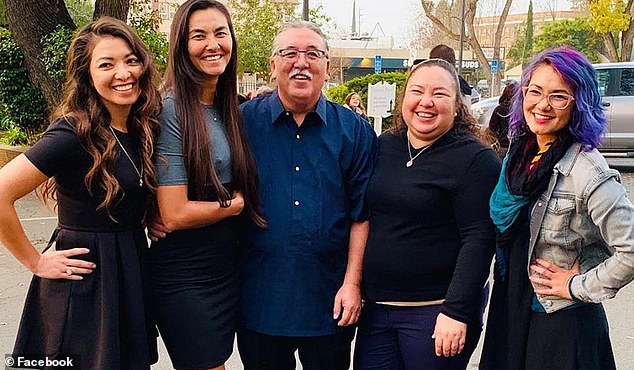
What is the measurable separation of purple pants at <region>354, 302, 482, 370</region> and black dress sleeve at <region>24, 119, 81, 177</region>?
1.41 m

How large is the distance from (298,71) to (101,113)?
854 millimetres

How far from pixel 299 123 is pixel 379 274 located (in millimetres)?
765

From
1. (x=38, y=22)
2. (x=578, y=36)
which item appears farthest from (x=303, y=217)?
(x=578, y=36)

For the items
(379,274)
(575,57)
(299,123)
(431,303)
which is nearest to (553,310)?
(431,303)

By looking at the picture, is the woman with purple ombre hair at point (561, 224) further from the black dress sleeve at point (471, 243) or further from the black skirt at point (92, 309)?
the black skirt at point (92, 309)

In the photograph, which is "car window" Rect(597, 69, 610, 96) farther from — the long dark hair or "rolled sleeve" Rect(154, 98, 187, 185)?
"rolled sleeve" Rect(154, 98, 187, 185)

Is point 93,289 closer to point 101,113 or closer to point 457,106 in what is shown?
point 101,113

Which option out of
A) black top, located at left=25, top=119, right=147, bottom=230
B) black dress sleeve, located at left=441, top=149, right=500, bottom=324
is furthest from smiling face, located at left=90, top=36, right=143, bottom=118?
black dress sleeve, located at left=441, top=149, right=500, bottom=324

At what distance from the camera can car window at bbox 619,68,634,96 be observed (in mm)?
11735

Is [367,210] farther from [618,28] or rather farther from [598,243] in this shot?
[618,28]

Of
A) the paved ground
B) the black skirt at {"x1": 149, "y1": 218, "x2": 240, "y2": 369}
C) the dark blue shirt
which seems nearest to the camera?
the black skirt at {"x1": 149, "y1": 218, "x2": 240, "y2": 369}

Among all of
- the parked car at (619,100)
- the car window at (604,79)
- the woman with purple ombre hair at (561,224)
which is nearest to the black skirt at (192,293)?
the woman with purple ombre hair at (561,224)

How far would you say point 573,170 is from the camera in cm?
222

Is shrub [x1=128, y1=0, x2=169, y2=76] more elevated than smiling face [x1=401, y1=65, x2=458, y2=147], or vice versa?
shrub [x1=128, y1=0, x2=169, y2=76]
